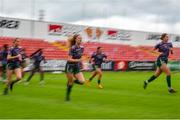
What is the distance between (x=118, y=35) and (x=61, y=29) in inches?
347

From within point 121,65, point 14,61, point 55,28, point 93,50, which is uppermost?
point 55,28

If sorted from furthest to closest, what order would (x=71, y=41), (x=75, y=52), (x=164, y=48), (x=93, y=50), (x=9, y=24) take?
(x=93, y=50) < (x=9, y=24) < (x=164, y=48) < (x=75, y=52) < (x=71, y=41)

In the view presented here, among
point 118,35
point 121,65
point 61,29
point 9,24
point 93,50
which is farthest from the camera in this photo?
point 118,35

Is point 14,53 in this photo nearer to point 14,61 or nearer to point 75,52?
point 14,61

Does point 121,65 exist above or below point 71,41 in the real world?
below

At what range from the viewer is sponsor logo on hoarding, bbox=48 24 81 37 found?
47791mm

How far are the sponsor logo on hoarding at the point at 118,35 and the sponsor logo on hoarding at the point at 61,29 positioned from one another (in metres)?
4.84

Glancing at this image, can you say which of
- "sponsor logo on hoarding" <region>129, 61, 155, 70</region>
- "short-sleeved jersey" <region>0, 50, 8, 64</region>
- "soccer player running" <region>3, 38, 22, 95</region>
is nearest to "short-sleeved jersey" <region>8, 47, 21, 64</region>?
"soccer player running" <region>3, 38, 22, 95</region>

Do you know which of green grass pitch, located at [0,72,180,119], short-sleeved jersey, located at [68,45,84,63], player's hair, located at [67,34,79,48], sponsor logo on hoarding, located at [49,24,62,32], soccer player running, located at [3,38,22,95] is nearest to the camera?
green grass pitch, located at [0,72,180,119]

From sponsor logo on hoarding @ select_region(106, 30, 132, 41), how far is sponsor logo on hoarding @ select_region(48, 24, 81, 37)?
484 cm

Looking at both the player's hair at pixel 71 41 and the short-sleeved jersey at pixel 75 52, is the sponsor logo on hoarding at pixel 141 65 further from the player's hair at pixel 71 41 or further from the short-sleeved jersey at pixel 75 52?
the player's hair at pixel 71 41

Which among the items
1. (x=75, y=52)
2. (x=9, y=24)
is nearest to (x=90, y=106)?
(x=75, y=52)

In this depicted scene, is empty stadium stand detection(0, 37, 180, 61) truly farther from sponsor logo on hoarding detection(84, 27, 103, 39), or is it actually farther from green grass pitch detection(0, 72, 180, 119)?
green grass pitch detection(0, 72, 180, 119)

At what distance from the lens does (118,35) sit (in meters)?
55.3
